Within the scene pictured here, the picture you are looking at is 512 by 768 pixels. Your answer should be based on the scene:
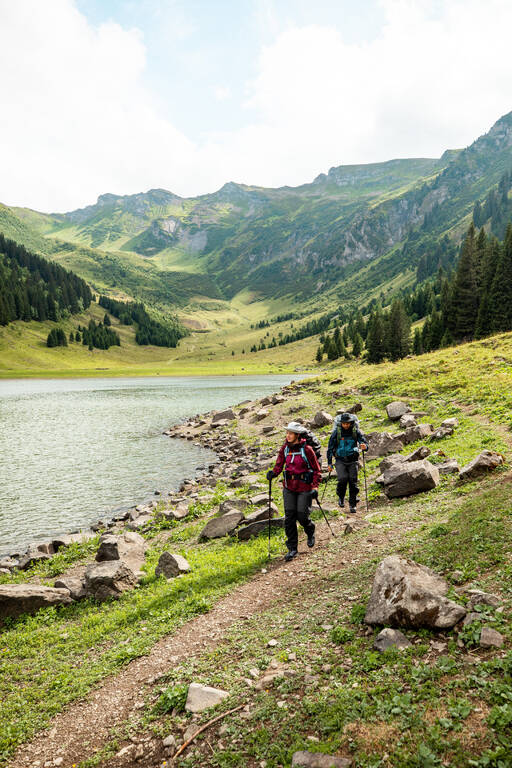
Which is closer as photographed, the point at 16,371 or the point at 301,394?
the point at 301,394

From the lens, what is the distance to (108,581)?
13.0m

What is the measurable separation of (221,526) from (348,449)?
653cm

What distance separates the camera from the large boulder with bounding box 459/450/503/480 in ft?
46.9

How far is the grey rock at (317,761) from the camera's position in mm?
5044

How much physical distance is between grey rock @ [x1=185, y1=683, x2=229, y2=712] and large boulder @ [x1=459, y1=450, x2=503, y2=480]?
11.4m

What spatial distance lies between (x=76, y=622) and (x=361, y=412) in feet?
85.2

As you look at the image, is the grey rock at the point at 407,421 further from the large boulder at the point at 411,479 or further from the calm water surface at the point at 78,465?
the calm water surface at the point at 78,465

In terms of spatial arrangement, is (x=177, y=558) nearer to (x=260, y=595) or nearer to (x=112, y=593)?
(x=112, y=593)

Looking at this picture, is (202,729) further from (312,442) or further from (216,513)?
(216,513)

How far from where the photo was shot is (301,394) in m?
51.4

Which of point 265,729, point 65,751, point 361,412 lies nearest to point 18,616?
point 65,751

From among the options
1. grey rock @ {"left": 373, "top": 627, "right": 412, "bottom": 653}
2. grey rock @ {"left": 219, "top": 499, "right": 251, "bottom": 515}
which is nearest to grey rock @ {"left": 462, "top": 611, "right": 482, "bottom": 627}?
grey rock @ {"left": 373, "top": 627, "right": 412, "bottom": 653}

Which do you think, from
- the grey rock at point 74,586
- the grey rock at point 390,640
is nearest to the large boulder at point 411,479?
the grey rock at point 390,640

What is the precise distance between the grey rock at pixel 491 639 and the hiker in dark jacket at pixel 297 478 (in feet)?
22.0
